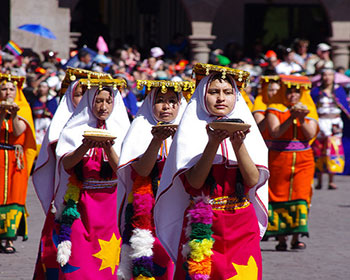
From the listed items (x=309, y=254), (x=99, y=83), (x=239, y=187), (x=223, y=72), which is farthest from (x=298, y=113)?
(x=239, y=187)

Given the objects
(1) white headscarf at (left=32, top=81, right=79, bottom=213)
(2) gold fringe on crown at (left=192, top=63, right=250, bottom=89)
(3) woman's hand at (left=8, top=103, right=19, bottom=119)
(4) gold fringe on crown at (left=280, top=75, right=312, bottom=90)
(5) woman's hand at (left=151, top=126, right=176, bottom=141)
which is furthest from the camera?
(4) gold fringe on crown at (left=280, top=75, right=312, bottom=90)

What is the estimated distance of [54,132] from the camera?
8094mm

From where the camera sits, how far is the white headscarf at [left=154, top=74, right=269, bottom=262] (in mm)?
5883

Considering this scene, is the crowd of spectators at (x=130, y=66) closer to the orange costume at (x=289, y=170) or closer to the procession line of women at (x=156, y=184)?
the orange costume at (x=289, y=170)

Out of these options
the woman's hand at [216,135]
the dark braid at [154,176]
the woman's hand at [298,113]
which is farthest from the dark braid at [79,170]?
the woman's hand at [298,113]

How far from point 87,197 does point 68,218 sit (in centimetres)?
21

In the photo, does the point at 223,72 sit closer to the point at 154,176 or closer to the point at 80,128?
the point at 154,176

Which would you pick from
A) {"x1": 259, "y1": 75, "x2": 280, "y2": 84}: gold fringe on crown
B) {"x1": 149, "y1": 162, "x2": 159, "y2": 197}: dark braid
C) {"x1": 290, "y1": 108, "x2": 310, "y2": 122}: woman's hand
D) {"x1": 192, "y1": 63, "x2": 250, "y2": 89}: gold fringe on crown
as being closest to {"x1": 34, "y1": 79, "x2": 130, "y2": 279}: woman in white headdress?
{"x1": 149, "y1": 162, "x2": 159, "y2": 197}: dark braid

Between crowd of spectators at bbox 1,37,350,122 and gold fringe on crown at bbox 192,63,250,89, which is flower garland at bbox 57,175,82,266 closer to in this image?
gold fringe on crown at bbox 192,63,250,89

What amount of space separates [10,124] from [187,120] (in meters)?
4.91

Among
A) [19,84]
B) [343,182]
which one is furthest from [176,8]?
[19,84]

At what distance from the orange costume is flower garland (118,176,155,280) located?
13.5 feet

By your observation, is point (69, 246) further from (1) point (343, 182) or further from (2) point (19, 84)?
(1) point (343, 182)

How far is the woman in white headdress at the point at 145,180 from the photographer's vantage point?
697cm
